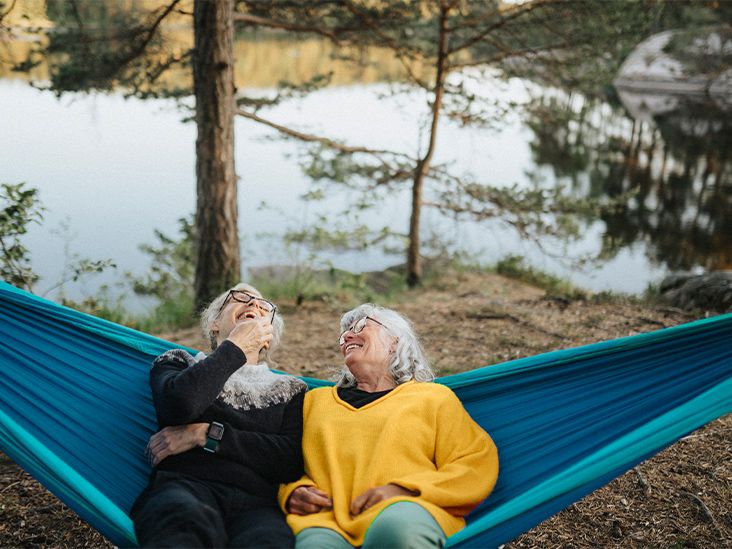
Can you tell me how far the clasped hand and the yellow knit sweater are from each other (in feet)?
0.05

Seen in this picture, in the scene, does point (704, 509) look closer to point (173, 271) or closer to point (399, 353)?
point (399, 353)

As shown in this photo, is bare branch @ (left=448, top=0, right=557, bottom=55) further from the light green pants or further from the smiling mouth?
the light green pants

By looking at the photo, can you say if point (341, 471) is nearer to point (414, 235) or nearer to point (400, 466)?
point (400, 466)

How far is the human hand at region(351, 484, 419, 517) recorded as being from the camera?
167cm

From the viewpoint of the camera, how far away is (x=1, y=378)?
6.86ft

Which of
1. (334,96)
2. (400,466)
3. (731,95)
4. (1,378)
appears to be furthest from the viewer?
(731,95)

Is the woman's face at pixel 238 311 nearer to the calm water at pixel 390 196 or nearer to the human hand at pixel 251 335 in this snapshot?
the human hand at pixel 251 335

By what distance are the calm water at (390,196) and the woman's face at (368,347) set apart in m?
4.27

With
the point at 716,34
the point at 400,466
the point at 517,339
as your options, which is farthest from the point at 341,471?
the point at 716,34

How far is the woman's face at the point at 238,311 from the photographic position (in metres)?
1.97

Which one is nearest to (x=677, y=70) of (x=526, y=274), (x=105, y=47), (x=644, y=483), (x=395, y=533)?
(x=526, y=274)

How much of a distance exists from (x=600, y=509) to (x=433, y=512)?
99cm

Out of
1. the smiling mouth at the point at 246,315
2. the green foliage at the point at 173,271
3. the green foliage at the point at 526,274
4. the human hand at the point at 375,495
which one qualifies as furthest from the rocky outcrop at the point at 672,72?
the human hand at the point at 375,495

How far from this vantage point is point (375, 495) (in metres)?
1.67
